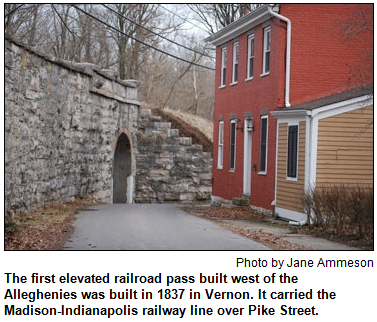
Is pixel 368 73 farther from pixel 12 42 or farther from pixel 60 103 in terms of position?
pixel 12 42

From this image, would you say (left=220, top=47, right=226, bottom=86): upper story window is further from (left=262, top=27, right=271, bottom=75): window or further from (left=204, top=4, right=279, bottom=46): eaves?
(left=262, top=27, right=271, bottom=75): window

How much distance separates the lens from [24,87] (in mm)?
17281

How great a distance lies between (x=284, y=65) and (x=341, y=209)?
710 centimetres

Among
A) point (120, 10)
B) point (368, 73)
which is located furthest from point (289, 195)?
point (120, 10)

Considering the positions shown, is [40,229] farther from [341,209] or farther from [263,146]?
[263,146]

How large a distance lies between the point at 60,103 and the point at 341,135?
788 cm

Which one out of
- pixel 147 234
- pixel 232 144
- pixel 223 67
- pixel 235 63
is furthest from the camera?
pixel 223 67

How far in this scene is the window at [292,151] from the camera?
20.6 m

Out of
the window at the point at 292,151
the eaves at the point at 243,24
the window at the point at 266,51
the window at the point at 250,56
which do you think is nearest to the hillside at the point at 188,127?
the eaves at the point at 243,24

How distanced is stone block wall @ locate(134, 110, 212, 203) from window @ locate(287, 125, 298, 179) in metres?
12.5

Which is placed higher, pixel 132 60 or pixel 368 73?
pixel 132 60

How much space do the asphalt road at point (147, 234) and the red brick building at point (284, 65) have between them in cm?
463

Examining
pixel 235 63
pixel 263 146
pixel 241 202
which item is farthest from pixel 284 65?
pixel 241 202

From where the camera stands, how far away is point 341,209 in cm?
1677
